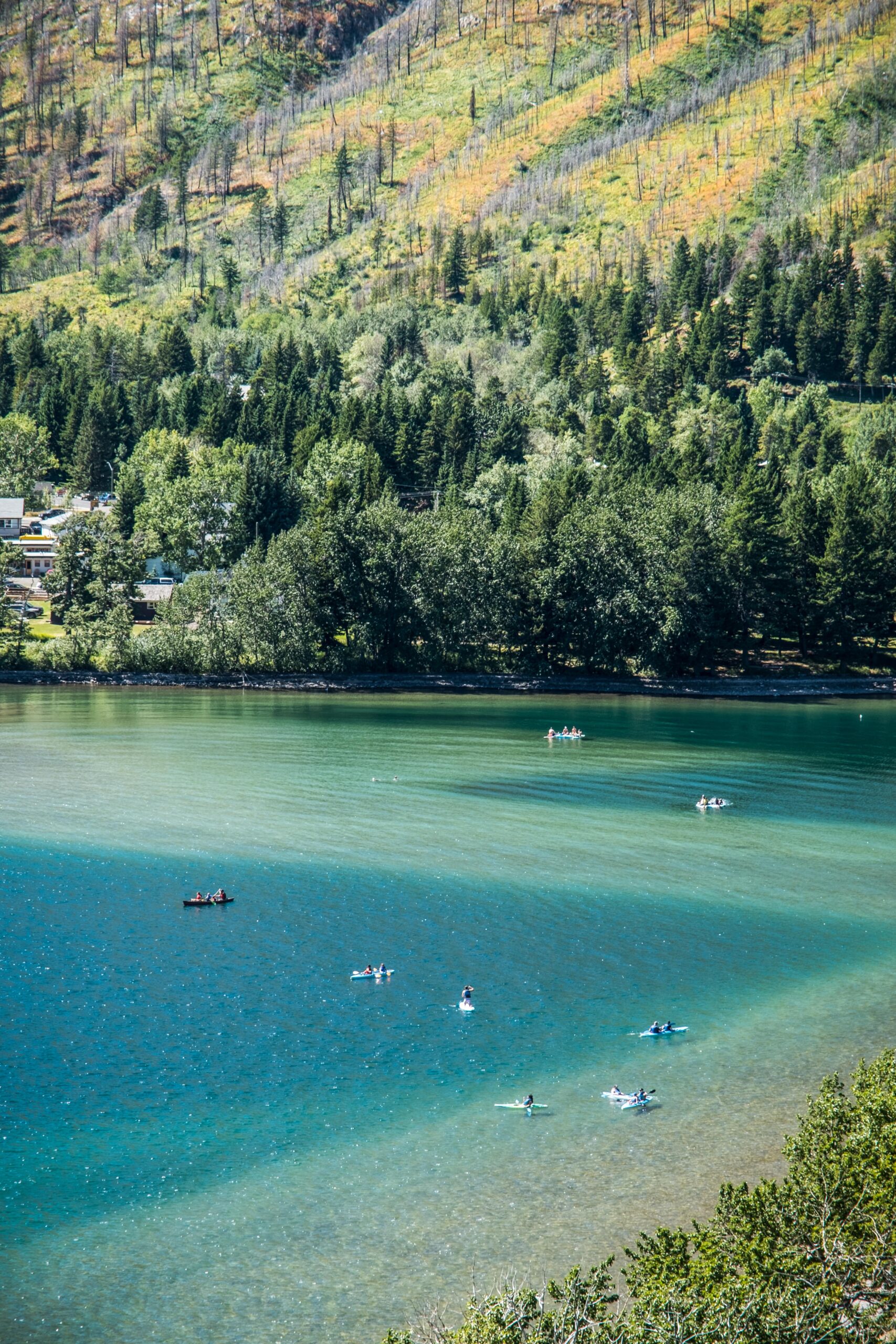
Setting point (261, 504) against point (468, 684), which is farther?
point (261, 504)

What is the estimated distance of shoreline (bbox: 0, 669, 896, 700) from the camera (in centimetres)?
14012

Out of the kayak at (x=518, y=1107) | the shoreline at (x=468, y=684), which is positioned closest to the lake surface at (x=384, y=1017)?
the kayak at (x=518, y=1107)

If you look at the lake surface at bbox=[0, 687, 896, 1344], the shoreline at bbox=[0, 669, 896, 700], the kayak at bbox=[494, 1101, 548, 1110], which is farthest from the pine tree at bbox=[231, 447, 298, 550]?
the kayak at bbox=[494, 1101, 548, 1110]

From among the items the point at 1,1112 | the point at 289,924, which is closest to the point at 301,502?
the point at 289,924

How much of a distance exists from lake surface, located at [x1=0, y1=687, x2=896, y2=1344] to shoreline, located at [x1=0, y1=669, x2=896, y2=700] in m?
46.5

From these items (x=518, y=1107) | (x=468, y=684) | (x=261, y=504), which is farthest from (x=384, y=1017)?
(x=261, y=504)

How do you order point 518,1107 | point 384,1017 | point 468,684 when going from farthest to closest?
point 468,684 → point 384,1017 → point 518,1107

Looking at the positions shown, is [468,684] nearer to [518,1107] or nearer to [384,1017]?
[384,1017]

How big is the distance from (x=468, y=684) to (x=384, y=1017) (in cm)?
9677

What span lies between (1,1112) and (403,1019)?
14897mm

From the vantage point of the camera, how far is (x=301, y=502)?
189875 mm

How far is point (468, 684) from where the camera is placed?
141375 mm

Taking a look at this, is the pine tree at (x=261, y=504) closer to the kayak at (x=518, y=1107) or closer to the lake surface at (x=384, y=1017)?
the lake surface at (x=384, y=1017)

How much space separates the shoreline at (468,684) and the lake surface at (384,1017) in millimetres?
46527
